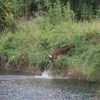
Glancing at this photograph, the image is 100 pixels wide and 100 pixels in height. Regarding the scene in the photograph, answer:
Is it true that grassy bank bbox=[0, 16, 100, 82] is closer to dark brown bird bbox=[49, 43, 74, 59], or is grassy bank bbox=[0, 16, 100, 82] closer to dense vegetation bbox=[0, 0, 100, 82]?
dense vegetation bbox=[0, 0, 100, 82]

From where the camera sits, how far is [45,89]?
1225cm

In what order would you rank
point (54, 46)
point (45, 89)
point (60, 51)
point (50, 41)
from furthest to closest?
point (50, 41), point (54, 46), point (60, 51), point (45, 89)

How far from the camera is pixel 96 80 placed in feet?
45.4

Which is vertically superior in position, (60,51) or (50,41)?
(50,41)

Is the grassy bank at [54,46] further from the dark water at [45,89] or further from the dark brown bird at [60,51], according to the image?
the dark water at [45,89]

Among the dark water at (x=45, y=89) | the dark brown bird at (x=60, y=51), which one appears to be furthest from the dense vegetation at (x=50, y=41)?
the dark water at (x=45, y=89)

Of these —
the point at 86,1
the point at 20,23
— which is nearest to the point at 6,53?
the point at 20,23

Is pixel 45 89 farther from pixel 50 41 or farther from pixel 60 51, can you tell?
pixel 50 41

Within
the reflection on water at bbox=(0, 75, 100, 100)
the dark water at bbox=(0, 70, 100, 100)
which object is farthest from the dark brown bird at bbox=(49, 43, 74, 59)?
the reflection on water at bbox=(0, 75, 100, 100)

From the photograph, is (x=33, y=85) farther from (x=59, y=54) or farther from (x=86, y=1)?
(x=86, y=1)

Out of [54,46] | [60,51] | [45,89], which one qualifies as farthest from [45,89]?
[54,46]

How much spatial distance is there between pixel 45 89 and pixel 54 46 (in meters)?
5.06

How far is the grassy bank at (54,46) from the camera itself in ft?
47.8

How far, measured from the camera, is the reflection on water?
436 inches
